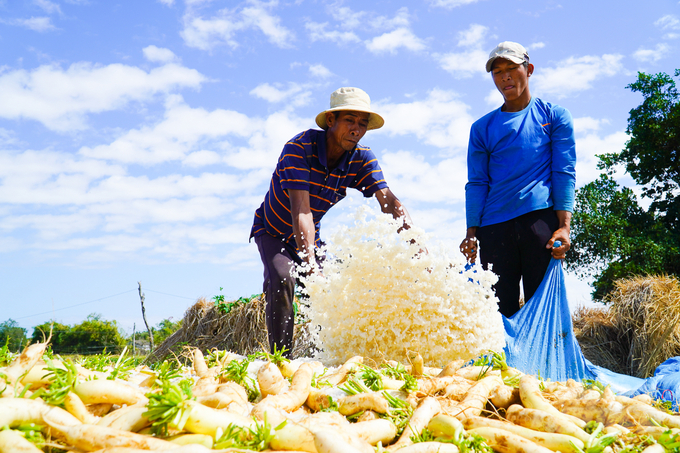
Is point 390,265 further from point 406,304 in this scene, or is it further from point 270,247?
point 270,247

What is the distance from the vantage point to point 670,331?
20.4ft

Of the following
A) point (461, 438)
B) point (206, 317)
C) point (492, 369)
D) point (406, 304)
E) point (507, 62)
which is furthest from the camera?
point (206, 317)

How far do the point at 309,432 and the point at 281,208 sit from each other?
7.40 feet

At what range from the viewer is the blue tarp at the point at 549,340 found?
2.97 metres

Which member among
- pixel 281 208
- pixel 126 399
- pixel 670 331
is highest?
pixel 281 208

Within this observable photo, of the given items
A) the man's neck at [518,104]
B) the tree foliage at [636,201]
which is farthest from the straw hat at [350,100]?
the tree foliage at [636,201]

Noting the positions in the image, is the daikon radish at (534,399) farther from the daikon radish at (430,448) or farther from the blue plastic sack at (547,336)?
the blue plastic sack at (547,336)

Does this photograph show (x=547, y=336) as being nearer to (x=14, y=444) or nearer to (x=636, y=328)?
(x=14, y=444)

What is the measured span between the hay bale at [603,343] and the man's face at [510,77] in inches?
204

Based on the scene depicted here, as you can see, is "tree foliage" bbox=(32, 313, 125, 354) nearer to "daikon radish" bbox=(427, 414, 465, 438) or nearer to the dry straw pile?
the dry straw pile

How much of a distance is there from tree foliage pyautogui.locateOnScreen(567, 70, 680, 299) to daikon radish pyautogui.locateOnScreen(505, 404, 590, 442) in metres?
13.7

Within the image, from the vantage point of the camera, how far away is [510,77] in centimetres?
344

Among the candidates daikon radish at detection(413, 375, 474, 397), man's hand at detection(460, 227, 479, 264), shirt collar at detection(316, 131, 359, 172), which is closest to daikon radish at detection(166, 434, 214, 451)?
daikon radish at detection(413, 375, 474, 397)

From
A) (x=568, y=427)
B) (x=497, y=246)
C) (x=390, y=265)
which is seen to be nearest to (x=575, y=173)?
(x=497, y=246)
